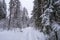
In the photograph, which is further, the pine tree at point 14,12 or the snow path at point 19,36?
the pine tree at point 14,12

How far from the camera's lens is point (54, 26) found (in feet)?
39.0

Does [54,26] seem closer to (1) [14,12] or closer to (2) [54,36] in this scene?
(2) [54,36]

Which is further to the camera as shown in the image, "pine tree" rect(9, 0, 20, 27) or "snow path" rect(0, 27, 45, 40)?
"pine tree" rect(9, 0, 20, 27)

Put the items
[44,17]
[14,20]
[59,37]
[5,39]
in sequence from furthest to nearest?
[14,20]
[5,39]
[44,17]
[59,37]

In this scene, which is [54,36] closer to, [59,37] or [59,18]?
[59,37]

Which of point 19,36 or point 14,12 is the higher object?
point 14,12

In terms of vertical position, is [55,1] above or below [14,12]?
above

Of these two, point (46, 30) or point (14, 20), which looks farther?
point (14, 20)

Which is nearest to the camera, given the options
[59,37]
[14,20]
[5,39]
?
[59,37]

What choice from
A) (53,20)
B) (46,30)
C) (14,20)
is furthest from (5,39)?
(14,20)

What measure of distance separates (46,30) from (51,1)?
308 cm

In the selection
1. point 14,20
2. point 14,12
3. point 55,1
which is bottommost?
point 14,20

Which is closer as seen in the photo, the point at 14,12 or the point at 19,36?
the point at 19,36

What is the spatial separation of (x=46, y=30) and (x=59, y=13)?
2.28 metres
